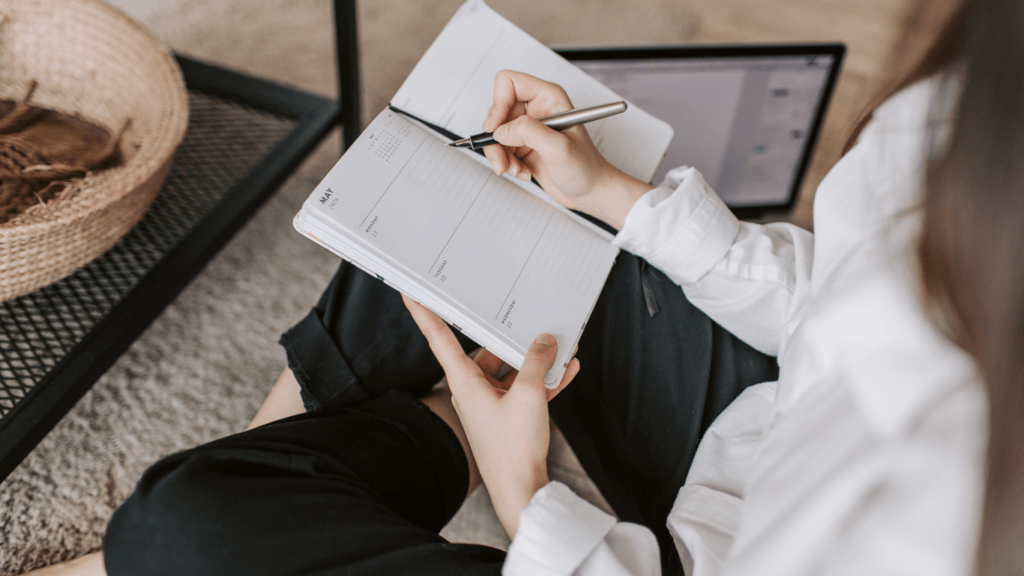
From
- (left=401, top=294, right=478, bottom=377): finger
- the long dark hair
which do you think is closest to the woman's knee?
(left=401, top=294, right=478, bottom=377): finger

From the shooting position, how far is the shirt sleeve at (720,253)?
1.69 ft

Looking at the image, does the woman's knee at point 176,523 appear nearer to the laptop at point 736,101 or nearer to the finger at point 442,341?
the finger at point 442,341

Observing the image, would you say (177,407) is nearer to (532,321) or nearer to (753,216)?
(532,321)

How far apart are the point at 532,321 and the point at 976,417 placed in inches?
Result: 11.6

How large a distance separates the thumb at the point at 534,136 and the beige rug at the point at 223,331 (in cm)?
44

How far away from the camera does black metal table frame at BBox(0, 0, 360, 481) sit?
1.83 ft

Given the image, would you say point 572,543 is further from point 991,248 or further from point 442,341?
point 991,248

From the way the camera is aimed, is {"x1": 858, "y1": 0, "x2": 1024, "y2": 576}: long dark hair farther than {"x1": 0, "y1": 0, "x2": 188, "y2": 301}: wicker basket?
No

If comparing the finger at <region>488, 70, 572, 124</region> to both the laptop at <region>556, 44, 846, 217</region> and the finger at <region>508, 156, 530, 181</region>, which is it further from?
the laptop at <region>556, 44, 846, 217</region>

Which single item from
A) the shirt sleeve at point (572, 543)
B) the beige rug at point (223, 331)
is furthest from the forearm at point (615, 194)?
the beige rug at point (223, 331)

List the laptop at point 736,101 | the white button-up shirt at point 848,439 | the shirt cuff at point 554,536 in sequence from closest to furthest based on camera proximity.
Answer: the white button-up shirt at point 848,439
the shirt cuff at point 554,536
the laptop at point 736,101

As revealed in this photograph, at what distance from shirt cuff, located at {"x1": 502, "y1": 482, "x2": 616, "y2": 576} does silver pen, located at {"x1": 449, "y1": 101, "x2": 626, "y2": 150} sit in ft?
0.95

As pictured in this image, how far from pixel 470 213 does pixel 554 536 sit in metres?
0.26

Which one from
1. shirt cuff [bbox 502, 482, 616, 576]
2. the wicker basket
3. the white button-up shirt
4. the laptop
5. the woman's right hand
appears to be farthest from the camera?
the laptop
